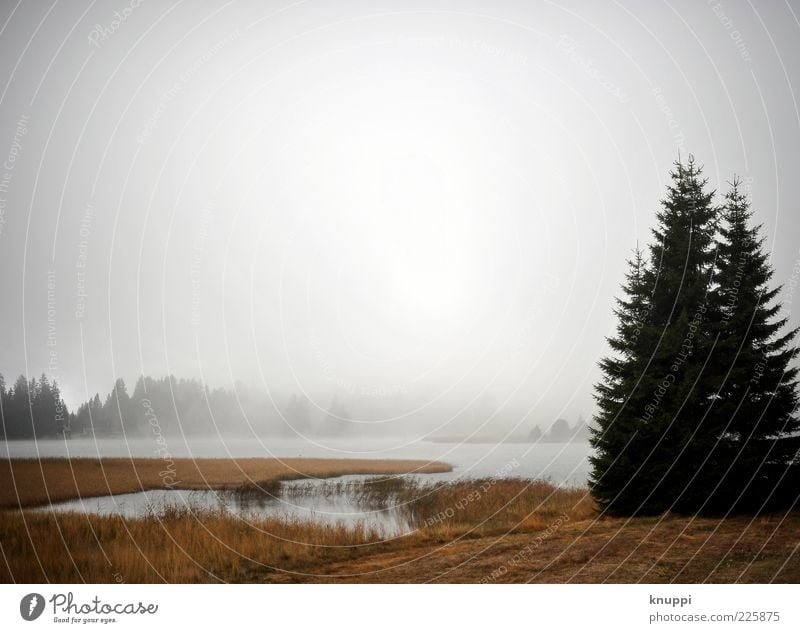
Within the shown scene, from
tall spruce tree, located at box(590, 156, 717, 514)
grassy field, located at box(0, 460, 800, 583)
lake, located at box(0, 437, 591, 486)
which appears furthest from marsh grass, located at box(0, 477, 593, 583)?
tall spruce tree, located at box(590, 156, 717, 514)

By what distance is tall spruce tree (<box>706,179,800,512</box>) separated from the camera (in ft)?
28.8

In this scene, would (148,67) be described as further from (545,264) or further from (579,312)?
(579,312)

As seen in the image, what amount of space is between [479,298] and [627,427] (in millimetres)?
3855

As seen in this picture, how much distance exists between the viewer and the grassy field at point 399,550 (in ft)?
24.5

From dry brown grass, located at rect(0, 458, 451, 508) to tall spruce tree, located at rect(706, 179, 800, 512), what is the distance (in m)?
5.07

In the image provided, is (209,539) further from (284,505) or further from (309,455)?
(309,455)

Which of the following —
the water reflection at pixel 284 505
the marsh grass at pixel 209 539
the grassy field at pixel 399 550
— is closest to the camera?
the grassy field at pixel 399 550

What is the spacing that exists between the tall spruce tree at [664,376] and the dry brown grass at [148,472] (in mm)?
3251

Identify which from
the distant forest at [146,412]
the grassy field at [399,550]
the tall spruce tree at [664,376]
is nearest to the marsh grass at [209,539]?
the grassy field at [399,550]

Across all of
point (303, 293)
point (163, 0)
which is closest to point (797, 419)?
point (303, 293)

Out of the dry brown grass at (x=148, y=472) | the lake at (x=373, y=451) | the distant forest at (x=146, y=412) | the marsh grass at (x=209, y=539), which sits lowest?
the marsh grass at (x=209, y=539)

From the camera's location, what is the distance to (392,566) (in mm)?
7926

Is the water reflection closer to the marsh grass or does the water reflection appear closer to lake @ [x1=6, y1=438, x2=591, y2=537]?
lake @ [x1=6, y1=438, x2=591, y2=537]

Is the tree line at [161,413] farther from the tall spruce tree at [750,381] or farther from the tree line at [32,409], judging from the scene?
the tall spruce tree at [750,381]
